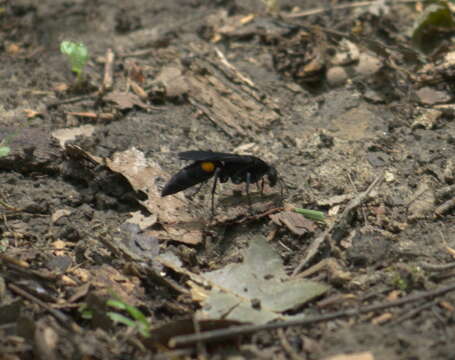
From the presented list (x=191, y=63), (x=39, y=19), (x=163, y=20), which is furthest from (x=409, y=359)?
(x=39, y=19)

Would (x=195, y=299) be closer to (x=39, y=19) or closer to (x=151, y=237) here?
(x=151, y=237)

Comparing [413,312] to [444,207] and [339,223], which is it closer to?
[339,223]

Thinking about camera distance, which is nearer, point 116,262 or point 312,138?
point 116,262

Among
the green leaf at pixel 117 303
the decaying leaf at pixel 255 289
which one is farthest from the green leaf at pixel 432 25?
the green leaf at pixel 117 303

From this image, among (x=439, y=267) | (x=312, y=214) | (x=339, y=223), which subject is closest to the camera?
(x=439, y=267)

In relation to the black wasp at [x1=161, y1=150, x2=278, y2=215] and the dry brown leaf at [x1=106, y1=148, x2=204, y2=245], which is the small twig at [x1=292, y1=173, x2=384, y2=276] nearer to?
the black wasp at [x1=161, y1=150, x2=278, y2=215]

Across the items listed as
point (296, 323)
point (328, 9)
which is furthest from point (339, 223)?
point (328, 9)
